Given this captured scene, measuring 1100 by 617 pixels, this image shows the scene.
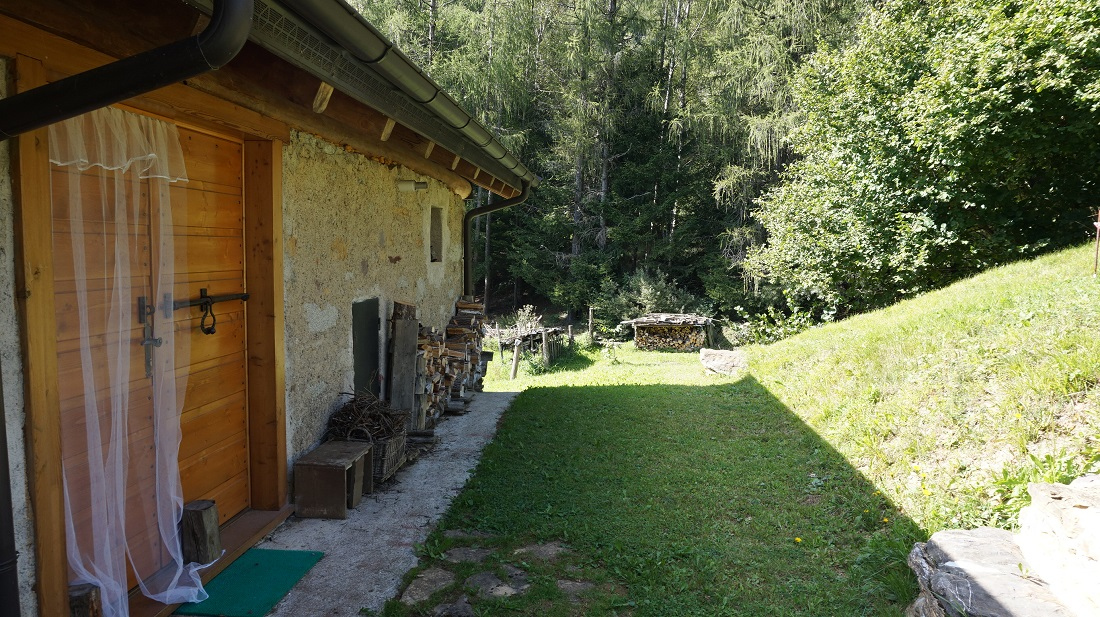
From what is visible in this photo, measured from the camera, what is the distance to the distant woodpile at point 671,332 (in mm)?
16938

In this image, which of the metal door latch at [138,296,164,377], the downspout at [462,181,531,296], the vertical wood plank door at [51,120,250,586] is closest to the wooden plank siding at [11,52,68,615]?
the vertical wood plank door at [51,120,250,586]

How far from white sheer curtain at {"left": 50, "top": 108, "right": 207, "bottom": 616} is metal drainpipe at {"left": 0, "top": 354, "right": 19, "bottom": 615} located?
15.3 inches

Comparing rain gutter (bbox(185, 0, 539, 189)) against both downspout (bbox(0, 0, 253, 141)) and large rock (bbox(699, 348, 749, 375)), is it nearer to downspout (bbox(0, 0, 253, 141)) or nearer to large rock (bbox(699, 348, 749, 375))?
downspout (bbox(0, 0, 253, 141))

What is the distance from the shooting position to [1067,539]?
2.50 metres

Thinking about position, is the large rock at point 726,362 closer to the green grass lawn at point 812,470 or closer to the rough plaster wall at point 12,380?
the green grass lawn at point 812,470

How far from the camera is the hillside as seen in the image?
133 inches

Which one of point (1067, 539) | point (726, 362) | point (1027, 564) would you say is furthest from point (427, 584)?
point (726, 362)

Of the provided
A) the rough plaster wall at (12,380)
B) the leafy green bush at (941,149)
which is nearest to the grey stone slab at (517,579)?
the rough plaster wall at (12,380)

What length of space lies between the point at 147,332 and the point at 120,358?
24 cm

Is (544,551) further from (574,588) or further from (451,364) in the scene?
(451,364)

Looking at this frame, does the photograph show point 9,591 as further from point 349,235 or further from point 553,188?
point 553,188

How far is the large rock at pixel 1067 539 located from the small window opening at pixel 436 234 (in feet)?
18.3

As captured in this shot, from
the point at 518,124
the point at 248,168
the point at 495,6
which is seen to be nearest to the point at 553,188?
the point at 518,124

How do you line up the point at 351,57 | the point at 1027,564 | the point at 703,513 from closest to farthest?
the point at 1027,564, the point at 351,57, the point at 703,513
